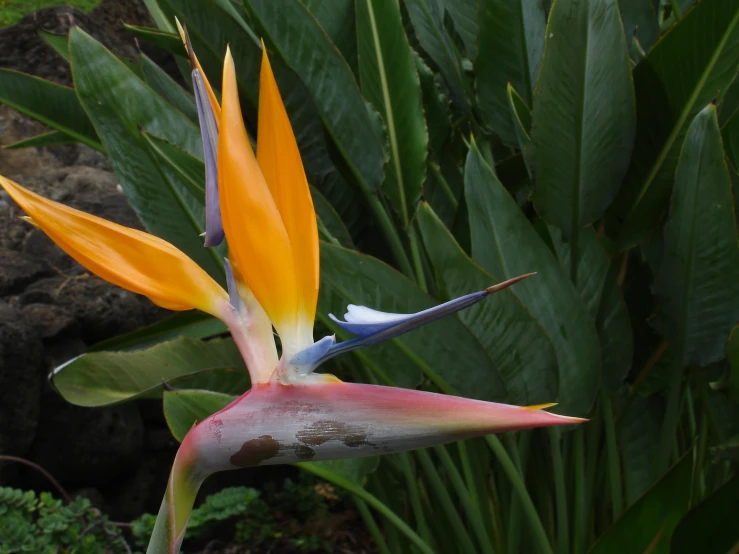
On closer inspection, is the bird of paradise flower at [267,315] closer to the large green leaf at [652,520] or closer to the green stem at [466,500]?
the large green leaf at [652,520]

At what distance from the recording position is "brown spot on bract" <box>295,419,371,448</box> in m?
0.31

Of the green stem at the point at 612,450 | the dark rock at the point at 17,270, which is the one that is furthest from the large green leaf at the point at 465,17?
the dark rock at the point at 17,270

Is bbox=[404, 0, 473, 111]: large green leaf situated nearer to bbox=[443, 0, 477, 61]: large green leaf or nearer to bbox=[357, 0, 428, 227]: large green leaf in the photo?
bbox=[443, 0, 477, 61]: large green leaf

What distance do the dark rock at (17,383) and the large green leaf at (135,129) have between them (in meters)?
0.45

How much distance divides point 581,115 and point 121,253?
0.53 metres

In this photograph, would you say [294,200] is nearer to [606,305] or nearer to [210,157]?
[210,157]

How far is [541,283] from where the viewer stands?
0.73m

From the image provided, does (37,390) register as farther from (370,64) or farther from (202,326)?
(370,64)

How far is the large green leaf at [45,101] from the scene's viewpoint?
1.01 metres

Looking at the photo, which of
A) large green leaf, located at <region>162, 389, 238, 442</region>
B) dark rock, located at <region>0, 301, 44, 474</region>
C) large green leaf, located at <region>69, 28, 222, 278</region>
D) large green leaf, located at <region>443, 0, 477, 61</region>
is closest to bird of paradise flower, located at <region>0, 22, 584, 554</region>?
large green leaf, located at <region>162, 389, 238, 442</region>

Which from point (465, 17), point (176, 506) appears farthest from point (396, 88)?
point (176, 506)

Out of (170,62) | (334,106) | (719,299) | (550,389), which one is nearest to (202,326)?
(334,106)

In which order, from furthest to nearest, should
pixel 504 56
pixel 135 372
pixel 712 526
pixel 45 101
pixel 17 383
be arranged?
pixel 17 383 → pixel 45 101 → pixel 504 56 → pixel 135 372 → pixel 712 526

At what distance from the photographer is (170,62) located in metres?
1.89
